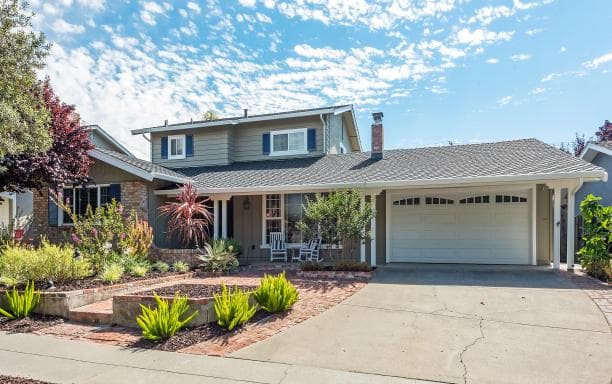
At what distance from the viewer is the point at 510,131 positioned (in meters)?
24.7

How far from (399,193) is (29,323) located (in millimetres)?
9996

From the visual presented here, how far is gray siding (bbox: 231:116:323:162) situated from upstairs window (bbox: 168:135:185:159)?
247 centimetres

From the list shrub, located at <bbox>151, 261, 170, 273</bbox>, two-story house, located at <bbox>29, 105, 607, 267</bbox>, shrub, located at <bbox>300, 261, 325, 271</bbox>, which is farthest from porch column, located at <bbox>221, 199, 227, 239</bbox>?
shrub, located at <bbox>300, 261, 325, 271</bbox>

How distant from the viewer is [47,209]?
13.7 metres

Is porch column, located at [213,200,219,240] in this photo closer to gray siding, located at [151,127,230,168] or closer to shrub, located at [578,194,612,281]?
gray siding, located at [151,127,230,168]

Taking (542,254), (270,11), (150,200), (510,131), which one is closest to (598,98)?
(510,131)

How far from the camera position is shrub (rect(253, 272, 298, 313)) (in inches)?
260

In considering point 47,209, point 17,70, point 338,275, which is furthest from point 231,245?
point 17,70

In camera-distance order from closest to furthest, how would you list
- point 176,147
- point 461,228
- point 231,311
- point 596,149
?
point 231,311 < point 461,228 < point 596,149 < point 176,147

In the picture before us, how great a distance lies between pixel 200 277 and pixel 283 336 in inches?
218

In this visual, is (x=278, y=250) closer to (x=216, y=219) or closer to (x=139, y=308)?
(x=216, y=219)

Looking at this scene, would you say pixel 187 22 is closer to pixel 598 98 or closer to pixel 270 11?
pixel 270 11

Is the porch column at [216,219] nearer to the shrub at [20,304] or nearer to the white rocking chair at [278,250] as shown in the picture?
the white rocking chair at [278,250]

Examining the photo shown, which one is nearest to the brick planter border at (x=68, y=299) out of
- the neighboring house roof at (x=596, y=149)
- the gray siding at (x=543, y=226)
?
the gray siding at (x=543, y=226)
